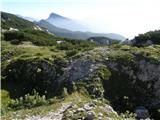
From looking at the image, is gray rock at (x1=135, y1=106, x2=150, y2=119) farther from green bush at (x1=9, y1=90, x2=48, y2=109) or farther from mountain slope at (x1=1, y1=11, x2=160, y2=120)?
green bush at (x1=9, y1=90, x2=48, y2=109)

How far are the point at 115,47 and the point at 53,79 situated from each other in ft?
33.5

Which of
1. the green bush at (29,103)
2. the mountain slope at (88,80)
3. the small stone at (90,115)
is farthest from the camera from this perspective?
the mountain slope at (88,80)

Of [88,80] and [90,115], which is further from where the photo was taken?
[88,80]

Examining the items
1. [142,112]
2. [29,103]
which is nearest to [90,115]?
[29,103]

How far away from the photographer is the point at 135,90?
3872 centimetres

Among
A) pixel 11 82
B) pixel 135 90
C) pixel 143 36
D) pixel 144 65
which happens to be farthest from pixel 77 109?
pixel 143 36

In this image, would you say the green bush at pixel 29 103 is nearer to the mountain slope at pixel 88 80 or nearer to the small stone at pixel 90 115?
the mountain slope at pixel 88 80

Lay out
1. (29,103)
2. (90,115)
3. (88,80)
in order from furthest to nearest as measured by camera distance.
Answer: (88,80) < (29,103) < (90,115)

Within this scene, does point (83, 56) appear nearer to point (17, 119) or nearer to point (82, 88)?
point (82, 88)

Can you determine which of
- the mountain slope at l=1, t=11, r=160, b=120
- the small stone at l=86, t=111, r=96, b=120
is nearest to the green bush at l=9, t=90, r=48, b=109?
the mountain slope at l=1, t=11, r=160, b=120

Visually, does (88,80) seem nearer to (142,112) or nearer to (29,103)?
(142,112)

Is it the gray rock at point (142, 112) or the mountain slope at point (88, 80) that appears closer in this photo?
the mountain slope at point (88, 80)

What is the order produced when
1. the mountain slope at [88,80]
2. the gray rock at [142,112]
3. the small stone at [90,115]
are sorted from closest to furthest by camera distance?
the small stone at [90,115], the mountain slope at [88,80], the gray rock at [142,112]

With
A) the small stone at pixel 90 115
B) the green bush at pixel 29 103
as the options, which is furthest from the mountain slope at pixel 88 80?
the small stone at pixel 90 115
